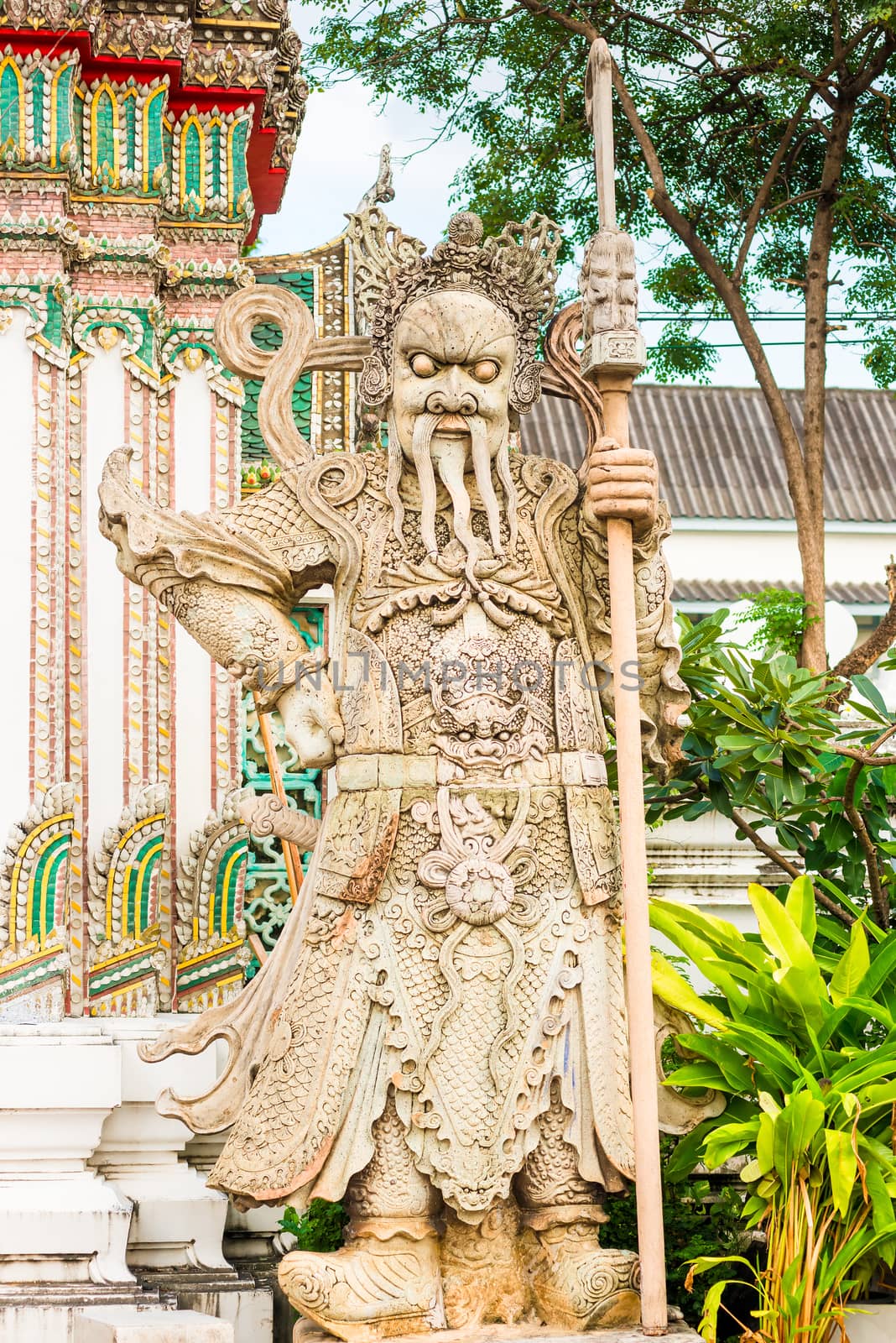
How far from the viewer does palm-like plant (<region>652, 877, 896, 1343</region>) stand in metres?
4.62

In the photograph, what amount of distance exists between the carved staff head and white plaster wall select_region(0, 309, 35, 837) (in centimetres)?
160

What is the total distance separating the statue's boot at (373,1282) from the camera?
4.46 metres

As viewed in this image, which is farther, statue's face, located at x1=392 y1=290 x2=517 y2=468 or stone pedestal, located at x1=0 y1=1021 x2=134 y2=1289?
stone pedestal, located at x1=0 y1=1021 x2=134 y2=1289

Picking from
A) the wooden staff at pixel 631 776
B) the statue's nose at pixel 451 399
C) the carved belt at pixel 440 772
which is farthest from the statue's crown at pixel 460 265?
the carved belt at pixel 440 772

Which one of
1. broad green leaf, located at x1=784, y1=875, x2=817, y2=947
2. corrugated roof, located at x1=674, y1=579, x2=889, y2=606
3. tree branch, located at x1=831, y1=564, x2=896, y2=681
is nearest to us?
broad green leaf, located at x1=784, y1=875, x2=817, y2=947

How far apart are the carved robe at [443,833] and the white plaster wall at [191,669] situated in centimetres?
153

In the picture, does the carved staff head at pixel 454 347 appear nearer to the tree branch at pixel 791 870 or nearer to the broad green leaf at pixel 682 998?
the broad green leaf at pixel 682 998

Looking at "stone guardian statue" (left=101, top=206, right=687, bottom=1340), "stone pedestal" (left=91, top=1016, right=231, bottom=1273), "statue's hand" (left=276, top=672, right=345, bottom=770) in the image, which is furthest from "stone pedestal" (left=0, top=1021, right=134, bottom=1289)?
"statue's hand" (left=276, top=672, right=345, bottom=770)

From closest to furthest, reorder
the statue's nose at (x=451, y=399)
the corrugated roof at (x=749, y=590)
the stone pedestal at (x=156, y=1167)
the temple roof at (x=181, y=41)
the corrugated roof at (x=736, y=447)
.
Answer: the statue's nose at (x=451, y=399)
the stone pedestal at (x=156, y=1167)
the temple roof at (x=181, y=41)
the corrugated roof at (x=749, y=590)
the corrugated roof at (x=736, y=447)

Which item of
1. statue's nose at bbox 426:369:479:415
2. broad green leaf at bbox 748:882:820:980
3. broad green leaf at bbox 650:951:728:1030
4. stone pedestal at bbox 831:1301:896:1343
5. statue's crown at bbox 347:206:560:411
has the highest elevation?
statue's crown at bbox 347:206:560:411

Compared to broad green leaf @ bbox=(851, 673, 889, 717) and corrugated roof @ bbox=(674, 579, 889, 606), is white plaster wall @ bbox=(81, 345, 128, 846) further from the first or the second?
corrugated roof @ bbox=(674, 579, 889, 606)

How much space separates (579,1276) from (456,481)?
2.11m

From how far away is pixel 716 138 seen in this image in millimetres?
10609

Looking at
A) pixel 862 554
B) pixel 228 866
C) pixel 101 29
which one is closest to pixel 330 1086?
pixel 228 866
